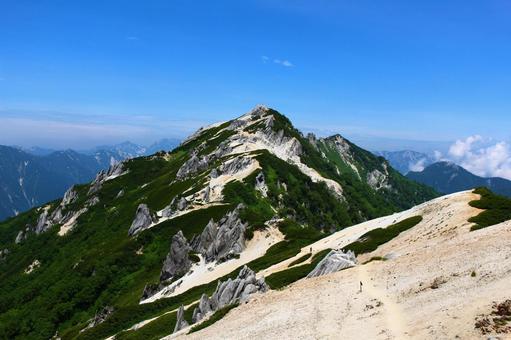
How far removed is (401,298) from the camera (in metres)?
36.1

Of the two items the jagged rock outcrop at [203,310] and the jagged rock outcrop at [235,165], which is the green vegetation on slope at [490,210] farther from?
the jagged rock outcrop at [235,165]

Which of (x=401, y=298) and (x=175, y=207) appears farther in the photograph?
(x=175, y=207)

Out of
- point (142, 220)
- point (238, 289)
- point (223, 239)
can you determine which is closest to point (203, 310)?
point (238, 289)

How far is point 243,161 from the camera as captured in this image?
17750 centimetres

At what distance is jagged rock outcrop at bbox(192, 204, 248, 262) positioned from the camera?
4038 inches

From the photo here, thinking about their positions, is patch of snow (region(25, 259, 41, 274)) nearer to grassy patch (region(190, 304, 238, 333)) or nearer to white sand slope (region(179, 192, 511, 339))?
grassy patch (region(190, 304, 238, 333))

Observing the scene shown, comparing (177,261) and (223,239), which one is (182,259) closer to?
(177,261)

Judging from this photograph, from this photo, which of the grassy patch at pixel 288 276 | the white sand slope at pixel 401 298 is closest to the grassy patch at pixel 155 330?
the grassy patch at pixel 288 276

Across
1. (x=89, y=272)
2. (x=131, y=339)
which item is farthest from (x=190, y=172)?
(x=131, y=339)

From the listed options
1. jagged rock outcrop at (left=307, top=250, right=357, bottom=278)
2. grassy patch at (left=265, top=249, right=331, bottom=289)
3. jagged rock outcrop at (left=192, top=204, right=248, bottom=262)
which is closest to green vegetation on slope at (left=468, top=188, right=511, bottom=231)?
jagged rock outcrop at (left=307, top=250, right=357, bottom=278)

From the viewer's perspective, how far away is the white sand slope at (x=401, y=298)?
1161 inches

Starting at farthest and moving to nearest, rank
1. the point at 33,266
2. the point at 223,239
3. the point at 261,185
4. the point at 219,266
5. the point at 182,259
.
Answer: the point at 33,266 → the point at 261,185 → the point at 223,239 → the point at 182,259 → the point at 219,266

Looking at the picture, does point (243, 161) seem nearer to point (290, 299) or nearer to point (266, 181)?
point (266, 181)

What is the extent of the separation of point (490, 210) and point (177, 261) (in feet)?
214
